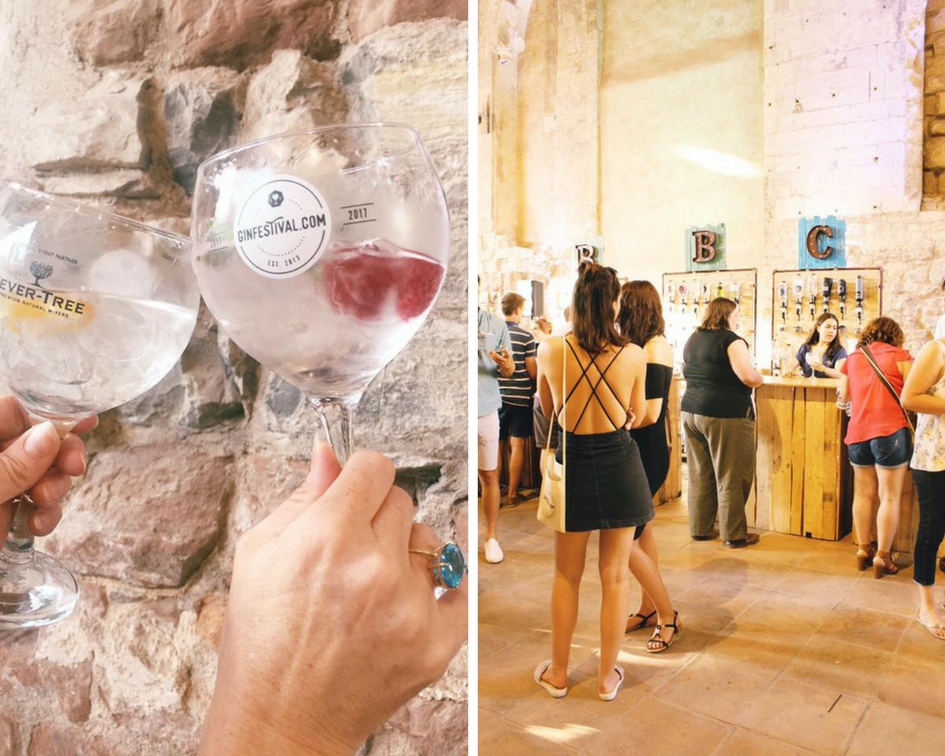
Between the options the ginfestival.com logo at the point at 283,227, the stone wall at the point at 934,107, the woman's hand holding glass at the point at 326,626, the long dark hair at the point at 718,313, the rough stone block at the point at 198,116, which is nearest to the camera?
the ginfestival.com logo at the point at 283,227

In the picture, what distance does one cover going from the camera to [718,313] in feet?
2.82

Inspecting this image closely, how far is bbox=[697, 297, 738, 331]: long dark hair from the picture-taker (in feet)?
2.80

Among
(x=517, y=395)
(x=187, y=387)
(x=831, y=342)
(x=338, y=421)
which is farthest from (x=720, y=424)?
(x=187, y=387)

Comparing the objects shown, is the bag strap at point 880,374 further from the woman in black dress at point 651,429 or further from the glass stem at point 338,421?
the glass stem at point 338,421

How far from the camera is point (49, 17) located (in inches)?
41.9

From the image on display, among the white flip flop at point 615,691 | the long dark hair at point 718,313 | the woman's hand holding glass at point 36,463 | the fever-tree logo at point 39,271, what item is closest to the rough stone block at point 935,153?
the long dark hair at point 718,313

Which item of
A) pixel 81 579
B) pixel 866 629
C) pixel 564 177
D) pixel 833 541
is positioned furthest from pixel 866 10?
pixel 81 579

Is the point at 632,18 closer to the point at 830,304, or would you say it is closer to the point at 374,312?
the point at 830,304

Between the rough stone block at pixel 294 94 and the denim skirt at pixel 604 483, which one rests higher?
the rough stone block at pixel 294 94

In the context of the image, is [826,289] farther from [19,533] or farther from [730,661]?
[19,533]

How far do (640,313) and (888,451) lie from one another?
Answer: 13.1 inches

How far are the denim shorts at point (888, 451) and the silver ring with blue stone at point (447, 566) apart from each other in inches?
19.3

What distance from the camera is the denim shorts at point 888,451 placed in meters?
0.81

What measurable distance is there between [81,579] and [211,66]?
31.4 inches
